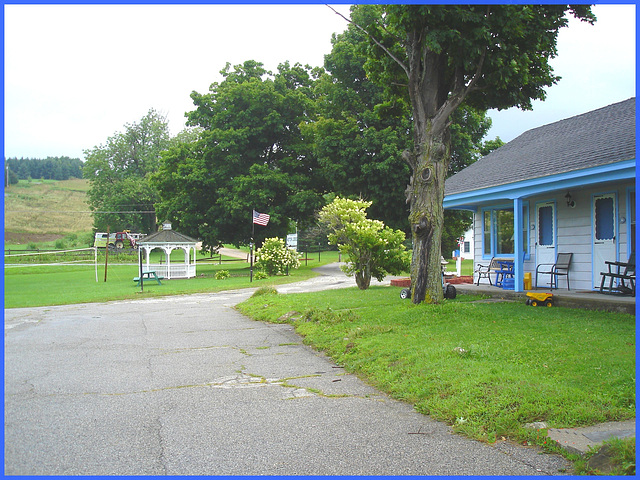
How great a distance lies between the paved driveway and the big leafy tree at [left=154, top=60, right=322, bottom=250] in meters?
25.8

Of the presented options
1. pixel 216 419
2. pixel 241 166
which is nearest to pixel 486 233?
pixel 216 419

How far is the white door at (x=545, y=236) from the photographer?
13812 mm

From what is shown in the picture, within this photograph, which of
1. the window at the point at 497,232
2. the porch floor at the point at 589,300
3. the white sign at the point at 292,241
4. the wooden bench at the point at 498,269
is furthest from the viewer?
the white sign at the point at 292,241

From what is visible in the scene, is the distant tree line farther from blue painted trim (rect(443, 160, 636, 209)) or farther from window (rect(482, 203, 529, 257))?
blue painted trim (rect(443, 160, 636, 209))

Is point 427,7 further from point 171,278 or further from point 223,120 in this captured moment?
point 223,120

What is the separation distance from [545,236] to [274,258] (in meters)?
17.0

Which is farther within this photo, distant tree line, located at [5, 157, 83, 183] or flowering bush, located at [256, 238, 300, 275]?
distant tree line, located at [5, 157, 83, 183]

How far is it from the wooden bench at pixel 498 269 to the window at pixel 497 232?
27cm

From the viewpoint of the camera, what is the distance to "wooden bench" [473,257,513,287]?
1499cm

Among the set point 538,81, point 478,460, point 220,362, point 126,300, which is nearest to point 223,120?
point 126,300

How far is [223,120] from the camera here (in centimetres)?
3662

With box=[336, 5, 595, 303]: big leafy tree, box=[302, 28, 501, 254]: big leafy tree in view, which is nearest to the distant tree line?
box=[302, 28, 501, 254]: big leafy tree

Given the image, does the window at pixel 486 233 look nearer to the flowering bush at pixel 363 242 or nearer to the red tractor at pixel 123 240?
the flowering bush at pixel 363 242

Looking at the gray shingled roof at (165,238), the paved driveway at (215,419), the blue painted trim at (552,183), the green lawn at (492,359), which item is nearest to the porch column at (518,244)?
the blue painted trim at (552,183)
